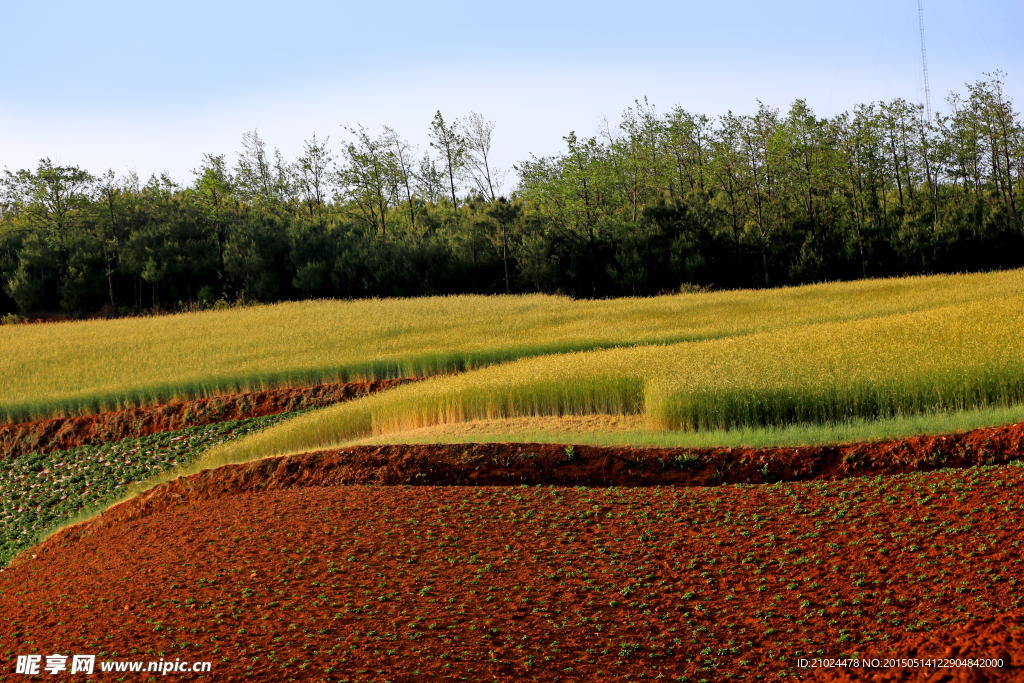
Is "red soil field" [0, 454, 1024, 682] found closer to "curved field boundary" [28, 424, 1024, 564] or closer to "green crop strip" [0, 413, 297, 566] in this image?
"curved field boundary" [28, 424, 1024, 564]

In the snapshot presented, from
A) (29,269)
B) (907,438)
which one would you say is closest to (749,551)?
(907,438)

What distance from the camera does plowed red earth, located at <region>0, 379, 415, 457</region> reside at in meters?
15.9

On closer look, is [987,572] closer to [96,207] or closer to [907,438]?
[907,438]

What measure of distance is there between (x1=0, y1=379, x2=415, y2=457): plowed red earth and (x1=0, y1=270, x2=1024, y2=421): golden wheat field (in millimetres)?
534

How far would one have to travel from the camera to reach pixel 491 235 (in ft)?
153

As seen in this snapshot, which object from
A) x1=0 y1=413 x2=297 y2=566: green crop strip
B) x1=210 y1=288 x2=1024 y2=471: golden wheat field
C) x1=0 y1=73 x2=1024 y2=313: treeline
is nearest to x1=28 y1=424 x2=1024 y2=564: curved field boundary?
x1=210 y1=288 x2=1024 y2=471: golden wheat field

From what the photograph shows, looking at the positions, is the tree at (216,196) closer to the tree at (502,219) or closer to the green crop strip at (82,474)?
the tree at (502,219)

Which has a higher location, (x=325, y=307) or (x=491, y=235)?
(x=491, y=235)

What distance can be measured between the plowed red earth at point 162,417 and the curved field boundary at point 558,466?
6880mm

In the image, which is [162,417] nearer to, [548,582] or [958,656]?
[548,582]

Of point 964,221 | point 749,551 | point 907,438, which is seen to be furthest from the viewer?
point 964,221

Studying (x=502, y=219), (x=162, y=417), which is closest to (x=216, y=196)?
(x=502, y=219)

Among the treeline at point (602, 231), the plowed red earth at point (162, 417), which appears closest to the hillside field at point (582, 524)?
the plowed red earth at point (162, 417)

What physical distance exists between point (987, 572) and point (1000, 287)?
874 inches
